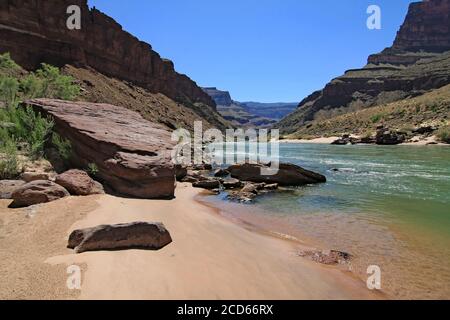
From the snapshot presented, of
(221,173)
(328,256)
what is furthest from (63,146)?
(328,256)

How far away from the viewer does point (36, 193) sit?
10.2 meters

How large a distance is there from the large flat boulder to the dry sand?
3.12 m

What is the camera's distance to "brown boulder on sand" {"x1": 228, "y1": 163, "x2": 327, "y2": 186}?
2051 cm

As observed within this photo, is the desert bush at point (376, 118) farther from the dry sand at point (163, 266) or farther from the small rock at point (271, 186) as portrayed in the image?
the dry sand at point (163, 266)

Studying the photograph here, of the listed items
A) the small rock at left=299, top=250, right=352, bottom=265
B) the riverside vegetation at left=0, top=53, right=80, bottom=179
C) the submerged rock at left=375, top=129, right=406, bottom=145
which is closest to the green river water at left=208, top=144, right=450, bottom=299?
the small rock at left=299, top=250, right=352, bottom=265

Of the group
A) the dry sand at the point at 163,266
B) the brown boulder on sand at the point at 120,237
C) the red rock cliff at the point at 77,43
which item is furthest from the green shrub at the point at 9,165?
the red rock cliff at the point at 77,43

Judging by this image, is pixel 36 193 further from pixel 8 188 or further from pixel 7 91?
pixel 7 91

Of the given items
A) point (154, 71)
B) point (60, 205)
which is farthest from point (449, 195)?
point (154, 71)

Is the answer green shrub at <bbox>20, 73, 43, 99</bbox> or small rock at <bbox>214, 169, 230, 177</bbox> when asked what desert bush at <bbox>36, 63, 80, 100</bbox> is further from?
small rock at <bbox>214, 169, 230, 177</bbox>

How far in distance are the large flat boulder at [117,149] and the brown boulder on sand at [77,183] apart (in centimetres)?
107

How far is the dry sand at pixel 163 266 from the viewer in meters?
5.73

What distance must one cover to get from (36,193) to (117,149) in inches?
162

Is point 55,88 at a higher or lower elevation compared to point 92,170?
higher

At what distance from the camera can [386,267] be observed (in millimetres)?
8055
